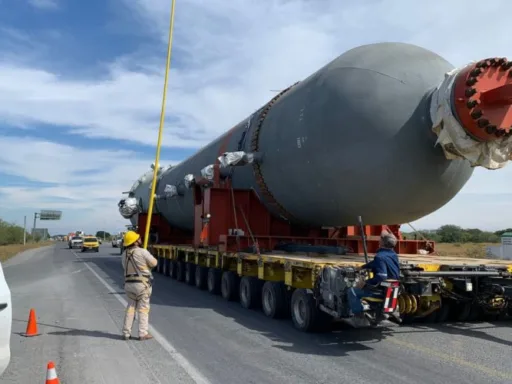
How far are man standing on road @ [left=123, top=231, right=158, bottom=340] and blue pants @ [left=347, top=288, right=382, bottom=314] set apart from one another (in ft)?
9.33

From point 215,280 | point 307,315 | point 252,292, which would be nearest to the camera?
point 307,315

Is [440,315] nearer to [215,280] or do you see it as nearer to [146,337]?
[146,337]

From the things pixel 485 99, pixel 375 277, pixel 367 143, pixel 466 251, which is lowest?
pixel 375 277

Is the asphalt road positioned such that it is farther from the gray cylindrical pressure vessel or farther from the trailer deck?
the gray cylindrical pressure vessel

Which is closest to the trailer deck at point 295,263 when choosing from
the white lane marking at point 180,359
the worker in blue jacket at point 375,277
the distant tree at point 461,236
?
the worker in blue jacket at point 375,277

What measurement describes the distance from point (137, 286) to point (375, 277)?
11.1ft

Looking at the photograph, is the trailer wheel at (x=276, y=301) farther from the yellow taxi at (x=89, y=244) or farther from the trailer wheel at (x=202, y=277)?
the yellow taxi at (x=89, y=244)

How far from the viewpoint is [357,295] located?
21.4 ft

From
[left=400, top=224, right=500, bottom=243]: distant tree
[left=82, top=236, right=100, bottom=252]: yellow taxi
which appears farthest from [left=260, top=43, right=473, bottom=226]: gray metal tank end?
[left=400, top=224, right=500, bottom=243]: distant tree

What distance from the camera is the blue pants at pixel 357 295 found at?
6.46m

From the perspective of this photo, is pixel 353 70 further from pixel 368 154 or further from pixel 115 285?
pixel 115 285

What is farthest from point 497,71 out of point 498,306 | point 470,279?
point 498,306

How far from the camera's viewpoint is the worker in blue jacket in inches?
255

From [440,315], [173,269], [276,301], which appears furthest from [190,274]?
[440,315]
